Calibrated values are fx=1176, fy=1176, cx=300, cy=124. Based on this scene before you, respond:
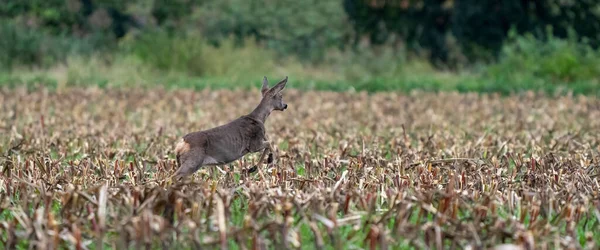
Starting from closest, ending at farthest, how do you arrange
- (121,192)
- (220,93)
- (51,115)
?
(121,192)
(51,115)
(220,93)

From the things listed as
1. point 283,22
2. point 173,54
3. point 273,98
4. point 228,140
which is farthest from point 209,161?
point 283,22

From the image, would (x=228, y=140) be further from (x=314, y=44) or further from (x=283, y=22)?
(x=283, y=22)

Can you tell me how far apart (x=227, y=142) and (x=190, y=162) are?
1.35 ft

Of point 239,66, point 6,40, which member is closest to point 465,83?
point 239,66

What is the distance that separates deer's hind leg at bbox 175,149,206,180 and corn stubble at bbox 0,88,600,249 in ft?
0.26

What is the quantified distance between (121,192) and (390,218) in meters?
1.21

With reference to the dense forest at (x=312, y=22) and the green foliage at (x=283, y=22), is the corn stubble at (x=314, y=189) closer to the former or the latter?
the dense forest at (x=312, y=22)

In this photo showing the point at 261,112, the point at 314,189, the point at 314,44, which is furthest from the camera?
the point at 314,44

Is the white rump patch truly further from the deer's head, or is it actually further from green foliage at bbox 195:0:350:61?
green foliage at bbox 195:0:350:61

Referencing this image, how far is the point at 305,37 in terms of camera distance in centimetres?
3156

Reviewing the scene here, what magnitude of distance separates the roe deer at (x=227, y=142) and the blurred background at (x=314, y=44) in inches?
441

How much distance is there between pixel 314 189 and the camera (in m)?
5.55

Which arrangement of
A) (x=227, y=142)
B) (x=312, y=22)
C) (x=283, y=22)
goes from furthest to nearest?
(x=283, y=22) < (x=312, y=22) < (x=227, y=142)

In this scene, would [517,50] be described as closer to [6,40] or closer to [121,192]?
[6,40]
